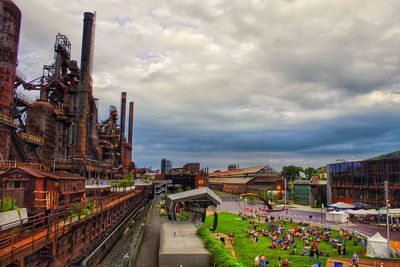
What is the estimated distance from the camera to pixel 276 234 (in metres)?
42.8

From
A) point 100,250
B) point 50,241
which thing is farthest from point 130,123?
point 50,241

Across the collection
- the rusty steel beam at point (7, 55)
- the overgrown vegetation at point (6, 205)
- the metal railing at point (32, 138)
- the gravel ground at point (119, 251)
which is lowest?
the gravel ground at point (119, 251)

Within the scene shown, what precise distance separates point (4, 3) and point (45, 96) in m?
26.0

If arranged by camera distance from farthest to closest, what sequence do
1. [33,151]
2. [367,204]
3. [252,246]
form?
[367,204]
[33,151]
[252,246]

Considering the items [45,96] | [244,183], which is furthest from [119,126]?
[45,96]

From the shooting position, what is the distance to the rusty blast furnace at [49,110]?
46156mm

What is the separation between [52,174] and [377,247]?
2899 cm

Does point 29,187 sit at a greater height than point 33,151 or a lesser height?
lesser

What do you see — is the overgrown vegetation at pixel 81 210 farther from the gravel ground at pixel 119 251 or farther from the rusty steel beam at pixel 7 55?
the rusty steel beam at pixel 7 55

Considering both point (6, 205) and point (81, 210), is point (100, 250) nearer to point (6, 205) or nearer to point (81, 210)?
point (81, 210)

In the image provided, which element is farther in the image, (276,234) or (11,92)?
(11,92)

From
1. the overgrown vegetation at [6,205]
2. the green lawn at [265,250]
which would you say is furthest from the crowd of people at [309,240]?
the overgrown vegetation at [6,205]

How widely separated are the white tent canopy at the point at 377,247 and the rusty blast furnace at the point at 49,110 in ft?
130

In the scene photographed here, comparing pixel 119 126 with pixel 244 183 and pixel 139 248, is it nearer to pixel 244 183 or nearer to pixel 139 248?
pixel 244 183
